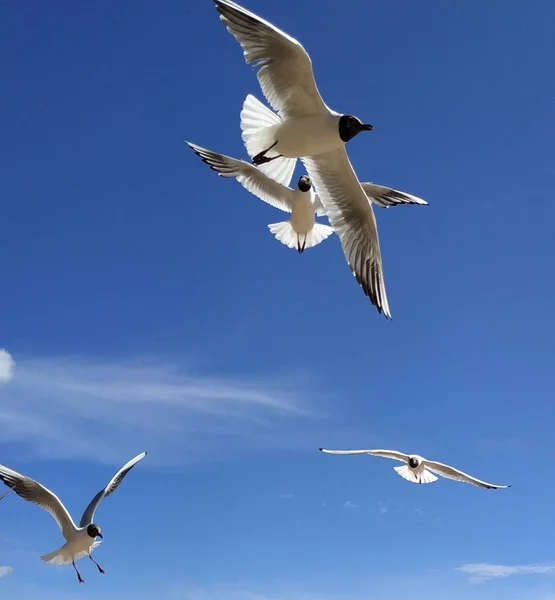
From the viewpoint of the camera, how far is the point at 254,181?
10.2 meters

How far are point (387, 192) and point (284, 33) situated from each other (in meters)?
3.60

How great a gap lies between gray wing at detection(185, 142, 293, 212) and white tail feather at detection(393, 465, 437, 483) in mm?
4727

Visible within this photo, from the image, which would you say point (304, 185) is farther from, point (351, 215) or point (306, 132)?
point (306, 132)

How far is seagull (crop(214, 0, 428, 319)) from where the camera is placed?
554cm

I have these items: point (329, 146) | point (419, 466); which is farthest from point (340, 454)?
point (329, 146)

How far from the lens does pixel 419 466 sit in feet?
39.7

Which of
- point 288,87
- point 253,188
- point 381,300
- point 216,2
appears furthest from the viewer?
point 253,188

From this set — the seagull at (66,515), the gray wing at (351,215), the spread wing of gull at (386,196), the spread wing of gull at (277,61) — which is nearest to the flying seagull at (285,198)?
the spread wing of gull at (386,196)

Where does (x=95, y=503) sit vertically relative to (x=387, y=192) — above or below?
below

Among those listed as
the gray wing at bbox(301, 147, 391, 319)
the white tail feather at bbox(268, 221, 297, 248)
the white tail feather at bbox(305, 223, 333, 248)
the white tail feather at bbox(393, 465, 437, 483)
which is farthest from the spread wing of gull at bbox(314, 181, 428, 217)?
the white tail feather at bbox(393, 465, 437, 483)

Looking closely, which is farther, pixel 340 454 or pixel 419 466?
pixel 419 466

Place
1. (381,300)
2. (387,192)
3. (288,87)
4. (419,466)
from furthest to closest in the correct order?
1. (419,466)
2. (387,192)
3. (381,300)
4. (288,87)

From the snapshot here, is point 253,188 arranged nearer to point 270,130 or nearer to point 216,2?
point 270,130

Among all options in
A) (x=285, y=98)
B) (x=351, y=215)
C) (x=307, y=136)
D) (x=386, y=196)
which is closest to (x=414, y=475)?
(x=386, y=196)
